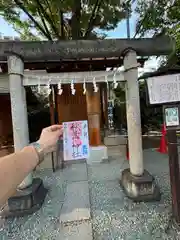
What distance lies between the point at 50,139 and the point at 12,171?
48 cm

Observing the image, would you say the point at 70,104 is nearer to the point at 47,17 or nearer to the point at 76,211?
the point at 47,17

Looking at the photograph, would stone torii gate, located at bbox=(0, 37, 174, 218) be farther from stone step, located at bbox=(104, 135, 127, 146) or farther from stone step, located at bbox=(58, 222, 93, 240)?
stone step, located at bbox=(104, 135, 127, 146)

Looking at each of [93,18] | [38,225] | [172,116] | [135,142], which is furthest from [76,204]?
[93,18]

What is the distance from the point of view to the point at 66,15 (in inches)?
289

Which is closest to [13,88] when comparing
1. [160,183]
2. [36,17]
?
[160,183]

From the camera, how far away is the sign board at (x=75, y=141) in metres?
2.10

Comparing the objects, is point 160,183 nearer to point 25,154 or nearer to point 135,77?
point 135,77

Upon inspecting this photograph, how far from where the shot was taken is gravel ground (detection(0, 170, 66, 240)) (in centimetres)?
306

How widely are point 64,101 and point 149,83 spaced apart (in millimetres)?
4451

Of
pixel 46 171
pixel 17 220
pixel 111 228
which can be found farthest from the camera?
pixel 46 171

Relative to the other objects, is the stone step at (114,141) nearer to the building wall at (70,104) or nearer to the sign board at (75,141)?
the building wall at (70,104)

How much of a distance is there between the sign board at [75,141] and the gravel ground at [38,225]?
1567mm

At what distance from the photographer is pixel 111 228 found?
3.11 meters

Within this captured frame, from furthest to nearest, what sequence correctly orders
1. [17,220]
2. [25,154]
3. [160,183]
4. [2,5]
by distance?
[2,5] → [160,183] → [17,220] → [25,154]
